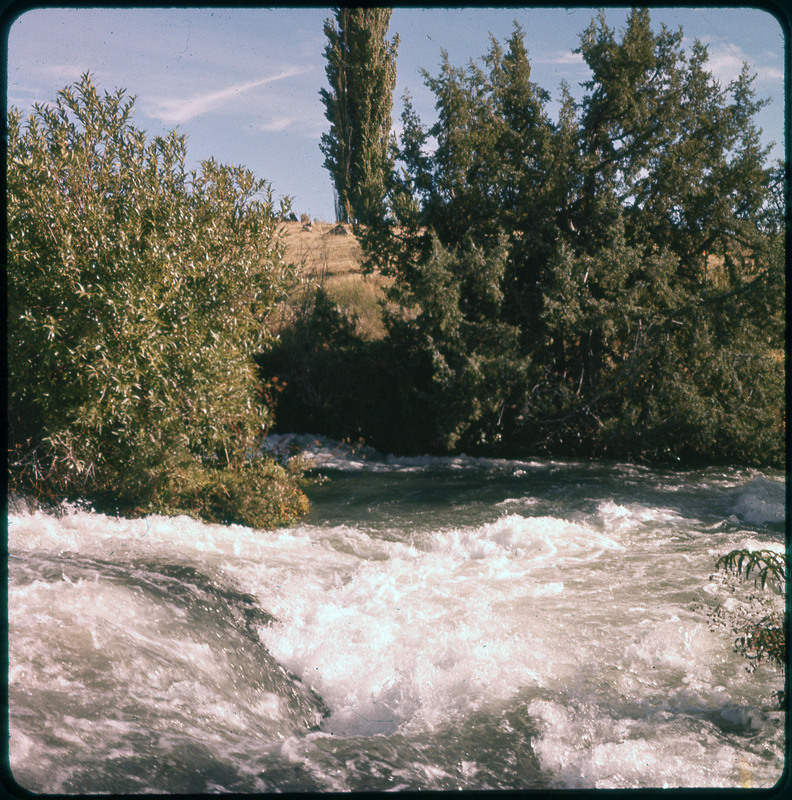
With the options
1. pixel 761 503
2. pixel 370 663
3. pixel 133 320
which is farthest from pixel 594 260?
pixel 370 663

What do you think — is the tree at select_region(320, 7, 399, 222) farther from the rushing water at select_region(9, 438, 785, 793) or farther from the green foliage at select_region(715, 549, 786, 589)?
the green foliage at select_region(715, 549, 786, 589)

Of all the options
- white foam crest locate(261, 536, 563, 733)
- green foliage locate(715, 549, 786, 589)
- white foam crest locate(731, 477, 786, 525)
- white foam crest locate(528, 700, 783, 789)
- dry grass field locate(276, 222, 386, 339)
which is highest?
dry grass field locate(276, 222, 386, 339)

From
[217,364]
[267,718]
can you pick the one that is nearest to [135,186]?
[217,364]

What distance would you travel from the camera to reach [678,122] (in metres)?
16.0

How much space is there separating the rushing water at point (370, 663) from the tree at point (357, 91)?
44.2ft

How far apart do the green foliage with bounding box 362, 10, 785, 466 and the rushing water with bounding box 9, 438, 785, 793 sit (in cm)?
583

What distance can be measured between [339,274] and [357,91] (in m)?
5.59

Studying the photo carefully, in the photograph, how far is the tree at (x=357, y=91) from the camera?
20409 millimetres

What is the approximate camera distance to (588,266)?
15672 mm

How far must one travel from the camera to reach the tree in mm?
20409

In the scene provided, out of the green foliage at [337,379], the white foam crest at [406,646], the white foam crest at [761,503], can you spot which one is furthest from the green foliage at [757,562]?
Result: the green foliage at [337,379]

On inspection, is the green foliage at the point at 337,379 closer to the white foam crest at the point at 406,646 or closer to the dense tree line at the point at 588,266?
the dense tree line at the point at 588,266

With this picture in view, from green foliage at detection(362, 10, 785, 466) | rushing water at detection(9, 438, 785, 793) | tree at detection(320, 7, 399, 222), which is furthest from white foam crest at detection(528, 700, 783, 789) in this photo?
tree at detection(320, 7, 399, 222)

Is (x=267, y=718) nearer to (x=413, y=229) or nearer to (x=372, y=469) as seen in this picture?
(x=372, y=469)
